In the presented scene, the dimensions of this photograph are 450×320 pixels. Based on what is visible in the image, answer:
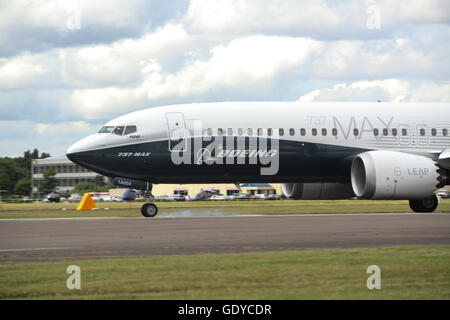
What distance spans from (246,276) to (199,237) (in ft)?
24.1

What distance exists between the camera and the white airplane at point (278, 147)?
1123 inches

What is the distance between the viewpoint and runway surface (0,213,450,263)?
48.0 feet

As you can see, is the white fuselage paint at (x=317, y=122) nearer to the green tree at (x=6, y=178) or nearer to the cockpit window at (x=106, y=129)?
the cockpit window at (x=106, y=129)

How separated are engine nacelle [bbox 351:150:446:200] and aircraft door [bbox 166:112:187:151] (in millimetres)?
7818

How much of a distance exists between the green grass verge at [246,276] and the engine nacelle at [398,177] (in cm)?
1463

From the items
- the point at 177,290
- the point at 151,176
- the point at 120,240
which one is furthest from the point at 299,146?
the point at 177,290

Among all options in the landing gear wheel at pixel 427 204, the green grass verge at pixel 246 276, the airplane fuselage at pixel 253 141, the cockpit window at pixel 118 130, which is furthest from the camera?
the landing gear wheel at pixel 427 204

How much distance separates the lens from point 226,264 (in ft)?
39.0

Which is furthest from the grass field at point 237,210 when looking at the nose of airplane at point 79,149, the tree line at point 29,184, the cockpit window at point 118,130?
the tree line at point 29,184

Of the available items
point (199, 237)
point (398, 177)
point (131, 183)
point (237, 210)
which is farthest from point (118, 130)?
point (199, 237)
